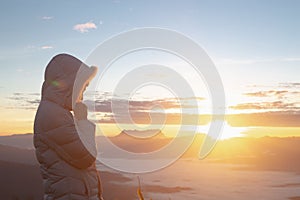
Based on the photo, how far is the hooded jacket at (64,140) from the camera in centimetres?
356

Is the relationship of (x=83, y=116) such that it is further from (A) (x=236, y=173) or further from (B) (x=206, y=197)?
(A) (x=236, y=173)

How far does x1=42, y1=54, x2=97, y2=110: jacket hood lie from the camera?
375 cm

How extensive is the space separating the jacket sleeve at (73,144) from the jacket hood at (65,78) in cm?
26

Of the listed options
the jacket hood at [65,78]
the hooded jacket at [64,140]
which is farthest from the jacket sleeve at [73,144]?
the jacket hood at [65,78]

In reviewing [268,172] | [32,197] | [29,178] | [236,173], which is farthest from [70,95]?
[268,172]

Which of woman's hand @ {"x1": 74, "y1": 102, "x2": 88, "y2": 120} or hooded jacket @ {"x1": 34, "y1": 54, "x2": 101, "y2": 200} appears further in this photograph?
woman's hand @ {"x1": 74, "y1": 102, "x2": 88, "y2": 120}

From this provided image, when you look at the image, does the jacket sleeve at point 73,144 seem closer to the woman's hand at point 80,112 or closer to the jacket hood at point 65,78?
the woman's hand at point 80,112

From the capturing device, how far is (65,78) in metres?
3.77

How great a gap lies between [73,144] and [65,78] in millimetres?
674

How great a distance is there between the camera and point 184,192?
83.8 meters

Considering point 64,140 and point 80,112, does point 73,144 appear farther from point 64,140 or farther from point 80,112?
point 80,112

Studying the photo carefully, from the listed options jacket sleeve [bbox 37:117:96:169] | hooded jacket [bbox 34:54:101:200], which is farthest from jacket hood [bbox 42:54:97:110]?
jacket sleeve [bbox 37:117:96:169]

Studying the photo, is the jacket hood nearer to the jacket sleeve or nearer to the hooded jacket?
the hooded jacket

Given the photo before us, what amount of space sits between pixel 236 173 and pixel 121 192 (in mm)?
92977
